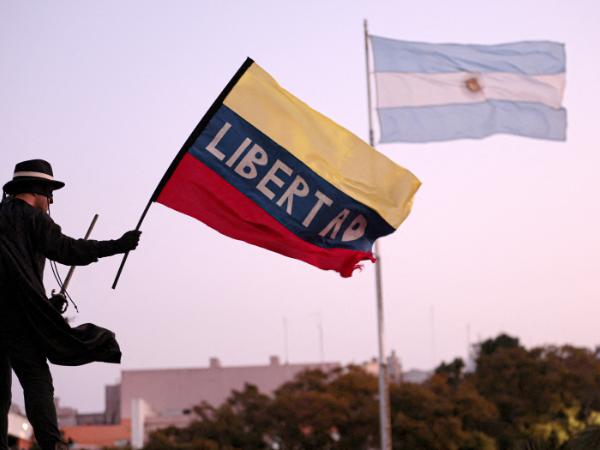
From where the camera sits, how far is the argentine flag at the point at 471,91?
26.4m

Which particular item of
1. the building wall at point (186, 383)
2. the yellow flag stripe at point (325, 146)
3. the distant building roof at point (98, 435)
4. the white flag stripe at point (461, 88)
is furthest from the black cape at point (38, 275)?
the building wall at point (186, 383)

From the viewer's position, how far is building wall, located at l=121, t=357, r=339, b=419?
87312mm

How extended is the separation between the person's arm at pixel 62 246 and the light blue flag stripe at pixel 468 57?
842 inches

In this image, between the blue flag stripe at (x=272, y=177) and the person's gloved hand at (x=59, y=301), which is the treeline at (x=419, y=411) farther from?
the person's gloved hand at (x=59, y=301)

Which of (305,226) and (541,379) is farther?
(541,379)

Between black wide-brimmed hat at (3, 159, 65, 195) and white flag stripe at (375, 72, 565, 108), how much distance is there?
20.8m

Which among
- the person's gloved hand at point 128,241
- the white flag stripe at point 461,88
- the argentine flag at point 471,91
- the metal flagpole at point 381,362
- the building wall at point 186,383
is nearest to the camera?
the person's gloved hand at point 128,241

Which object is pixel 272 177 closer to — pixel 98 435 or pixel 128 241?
pixel 128 241

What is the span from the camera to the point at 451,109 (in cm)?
2731

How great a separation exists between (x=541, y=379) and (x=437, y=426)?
5.84m

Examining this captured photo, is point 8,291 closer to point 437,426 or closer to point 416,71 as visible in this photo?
point 416,71

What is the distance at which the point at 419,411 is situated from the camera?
42.6 m

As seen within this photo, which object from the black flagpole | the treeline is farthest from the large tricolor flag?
the treeline

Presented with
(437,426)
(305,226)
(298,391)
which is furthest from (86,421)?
(305,226)
